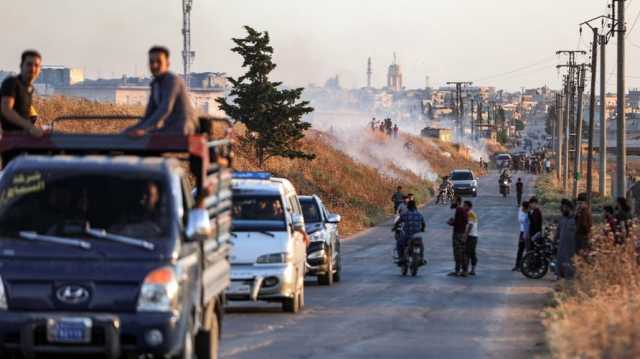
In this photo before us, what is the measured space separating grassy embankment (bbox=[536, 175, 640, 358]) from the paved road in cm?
69

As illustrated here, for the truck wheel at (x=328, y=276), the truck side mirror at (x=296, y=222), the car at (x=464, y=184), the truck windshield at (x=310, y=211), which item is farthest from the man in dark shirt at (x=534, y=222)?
the car at (x=464, y=184)

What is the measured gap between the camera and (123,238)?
12531 millimetres

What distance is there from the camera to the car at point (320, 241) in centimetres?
2911

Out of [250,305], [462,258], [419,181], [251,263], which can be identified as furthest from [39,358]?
[419,181]

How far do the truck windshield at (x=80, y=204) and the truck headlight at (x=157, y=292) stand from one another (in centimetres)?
63

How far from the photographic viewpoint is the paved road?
17750mm

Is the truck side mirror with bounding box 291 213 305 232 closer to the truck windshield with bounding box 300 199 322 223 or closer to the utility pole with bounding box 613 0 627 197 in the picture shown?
the truck windshield with bounding box 300 199 322 223

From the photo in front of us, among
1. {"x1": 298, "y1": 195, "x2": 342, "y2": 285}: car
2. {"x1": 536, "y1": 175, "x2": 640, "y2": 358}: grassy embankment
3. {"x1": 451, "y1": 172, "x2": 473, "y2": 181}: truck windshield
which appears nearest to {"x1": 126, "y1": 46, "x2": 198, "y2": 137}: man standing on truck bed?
{"x1": 536, "y1": 175, "x2": 640, "y2": 358}: grassy embankment

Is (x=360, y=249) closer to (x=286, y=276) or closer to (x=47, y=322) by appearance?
(x=286, y=276)

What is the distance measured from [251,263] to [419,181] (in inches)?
3259

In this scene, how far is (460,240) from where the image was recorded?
110ft

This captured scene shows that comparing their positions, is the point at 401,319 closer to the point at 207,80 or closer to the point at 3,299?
the point at 3,299

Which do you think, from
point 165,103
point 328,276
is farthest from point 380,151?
point 165,103

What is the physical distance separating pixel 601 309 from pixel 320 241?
45.7 feet
